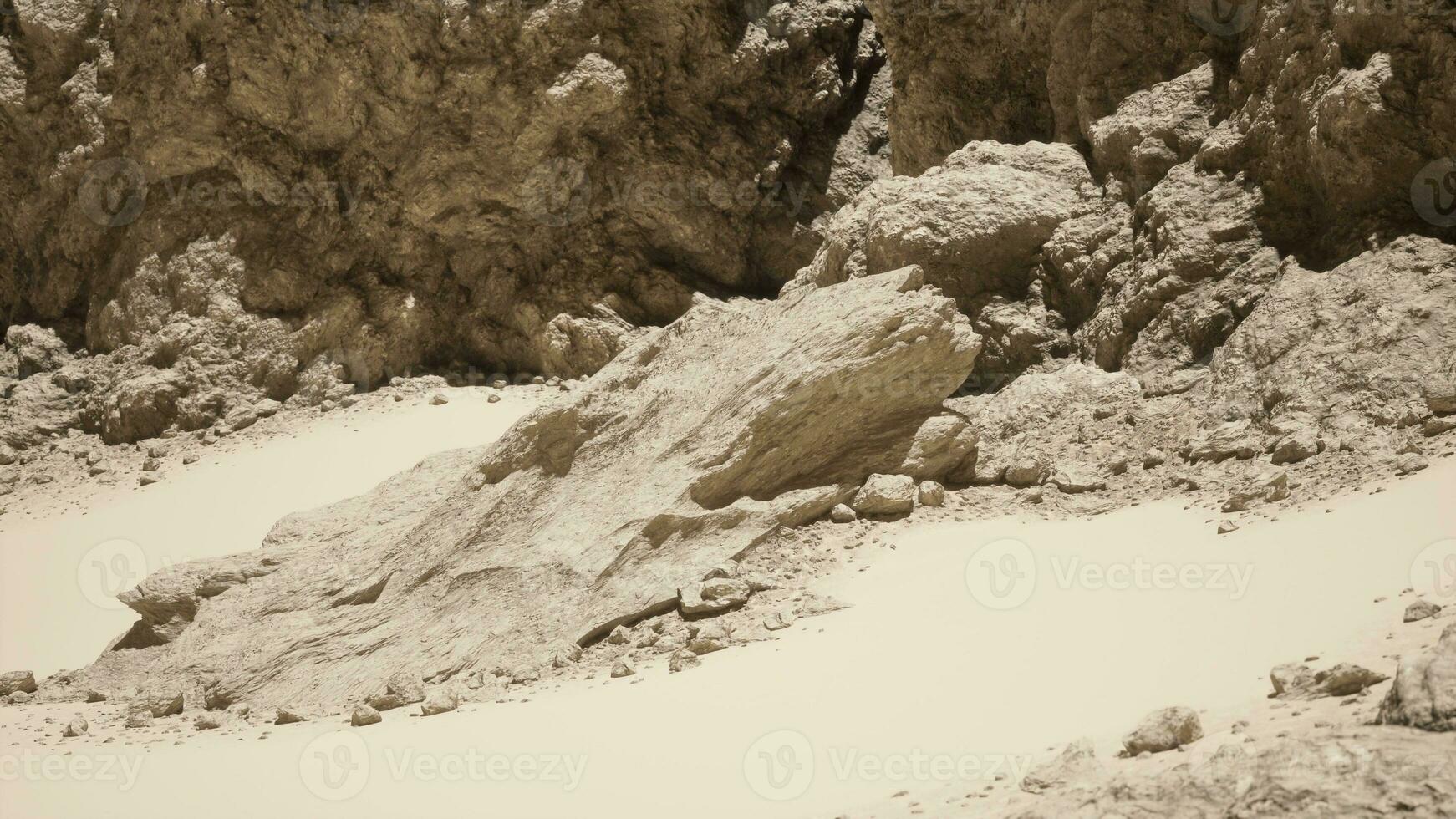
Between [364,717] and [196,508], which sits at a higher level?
[196,508]

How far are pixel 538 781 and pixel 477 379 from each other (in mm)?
7702

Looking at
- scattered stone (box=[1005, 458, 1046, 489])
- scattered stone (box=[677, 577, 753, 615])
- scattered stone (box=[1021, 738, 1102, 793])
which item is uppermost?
scattered stone (box=[1005, 458, 1046, 489])

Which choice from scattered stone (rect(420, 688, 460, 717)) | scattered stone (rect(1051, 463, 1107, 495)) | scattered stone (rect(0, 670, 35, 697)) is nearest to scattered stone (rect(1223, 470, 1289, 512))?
scattered stone (rect(1051, 463, 1107, 495))

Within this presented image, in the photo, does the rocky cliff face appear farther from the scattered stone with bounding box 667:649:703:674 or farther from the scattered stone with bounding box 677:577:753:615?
the scattered stone with bounding box 667:649:703:674

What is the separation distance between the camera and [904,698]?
3.57 metres

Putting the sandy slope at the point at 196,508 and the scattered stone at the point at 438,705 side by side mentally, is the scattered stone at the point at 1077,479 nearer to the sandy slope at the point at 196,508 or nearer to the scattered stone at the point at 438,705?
the scattered stone at the point at 438,705

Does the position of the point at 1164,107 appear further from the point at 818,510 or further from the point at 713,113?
the point at 713,113

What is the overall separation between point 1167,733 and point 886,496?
2679 millimetres

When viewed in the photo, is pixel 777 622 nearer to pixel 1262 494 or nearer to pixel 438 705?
pixel 438 705

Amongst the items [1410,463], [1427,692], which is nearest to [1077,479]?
[1410,463]

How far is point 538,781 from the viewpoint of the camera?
11.5 feet

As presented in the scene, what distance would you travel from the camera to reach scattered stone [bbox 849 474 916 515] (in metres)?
5.34

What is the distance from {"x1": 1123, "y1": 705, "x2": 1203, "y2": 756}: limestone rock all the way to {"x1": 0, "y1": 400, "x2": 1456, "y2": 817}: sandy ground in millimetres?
64

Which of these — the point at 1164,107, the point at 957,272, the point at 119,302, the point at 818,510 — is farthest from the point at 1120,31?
the point at 119,302
